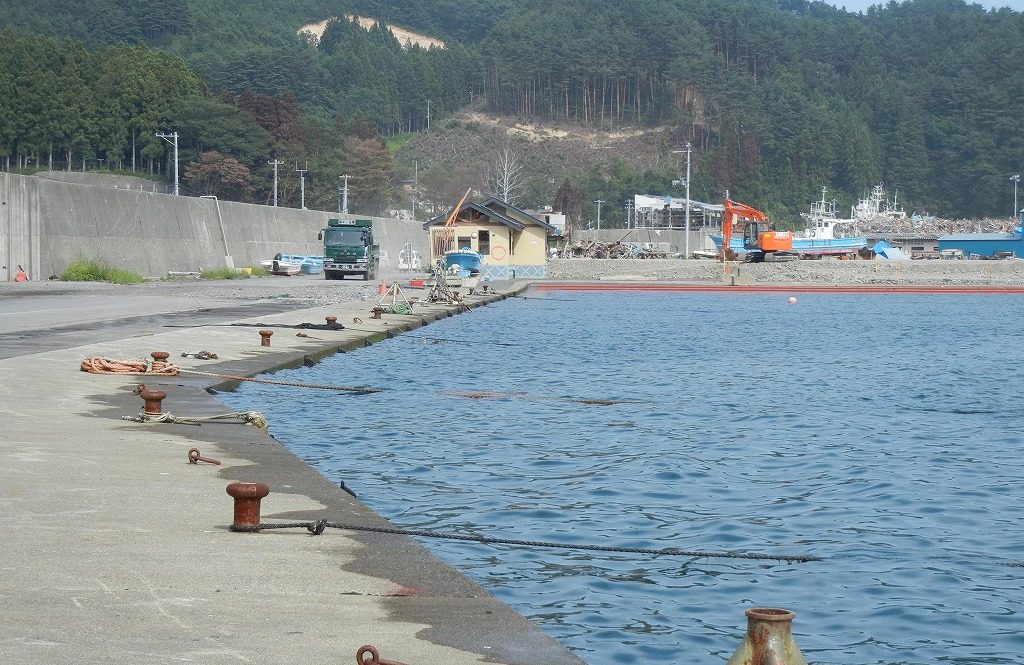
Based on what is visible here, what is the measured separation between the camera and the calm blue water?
27.9 ft

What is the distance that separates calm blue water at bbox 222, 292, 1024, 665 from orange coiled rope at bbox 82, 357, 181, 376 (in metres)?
1.22

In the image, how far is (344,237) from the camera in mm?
66438

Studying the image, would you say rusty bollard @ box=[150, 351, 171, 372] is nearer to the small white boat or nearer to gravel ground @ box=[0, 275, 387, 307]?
gravel ground @ box=[0, 275, 387, 307]

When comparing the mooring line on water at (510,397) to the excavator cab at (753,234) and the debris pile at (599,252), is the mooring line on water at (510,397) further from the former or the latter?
the debris pile at (599,252)

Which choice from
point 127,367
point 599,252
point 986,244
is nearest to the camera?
point 127,367

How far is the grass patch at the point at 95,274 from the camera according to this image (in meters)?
51.4

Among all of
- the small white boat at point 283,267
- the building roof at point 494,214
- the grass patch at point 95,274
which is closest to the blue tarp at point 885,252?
the building roof at point 494,214

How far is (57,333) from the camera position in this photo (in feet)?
81.5

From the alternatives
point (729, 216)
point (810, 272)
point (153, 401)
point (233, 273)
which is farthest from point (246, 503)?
point (810, 272)

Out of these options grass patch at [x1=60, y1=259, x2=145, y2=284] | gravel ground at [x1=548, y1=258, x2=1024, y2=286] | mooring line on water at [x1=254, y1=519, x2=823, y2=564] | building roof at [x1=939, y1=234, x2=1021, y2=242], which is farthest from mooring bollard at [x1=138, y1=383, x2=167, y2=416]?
building roof at [x1=939, y1=234, x2=1021, y2=242]

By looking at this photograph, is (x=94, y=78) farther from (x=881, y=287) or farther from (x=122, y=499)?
(x=122, y=499)

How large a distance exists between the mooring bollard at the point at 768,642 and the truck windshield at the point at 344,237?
62081 mm

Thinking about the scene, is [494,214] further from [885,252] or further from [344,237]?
[885,252]

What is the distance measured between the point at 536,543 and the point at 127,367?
33.4 feet
